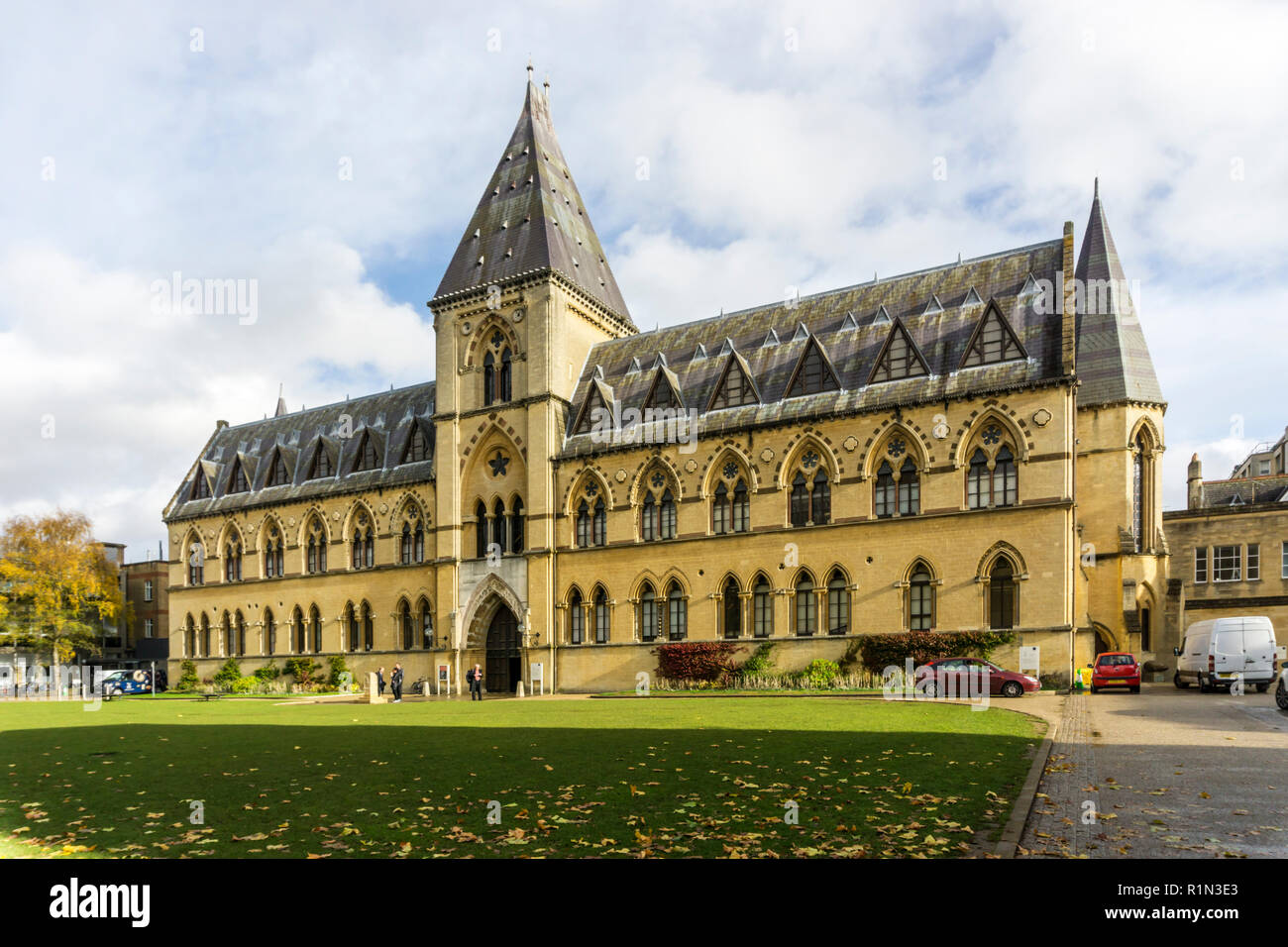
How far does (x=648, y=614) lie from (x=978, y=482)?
14.5 metres

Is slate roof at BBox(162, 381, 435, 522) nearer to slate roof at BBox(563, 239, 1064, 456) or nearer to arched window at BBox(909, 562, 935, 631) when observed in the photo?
slate roof at BBox(563, 239, 1064, 456)

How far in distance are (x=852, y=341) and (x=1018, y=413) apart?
24.9 feet

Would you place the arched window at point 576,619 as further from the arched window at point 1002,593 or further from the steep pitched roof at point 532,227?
the arched window at point 1002,593

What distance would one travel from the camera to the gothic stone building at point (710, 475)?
32562mm

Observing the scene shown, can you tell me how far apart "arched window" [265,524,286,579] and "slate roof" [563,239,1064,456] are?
20.8 m

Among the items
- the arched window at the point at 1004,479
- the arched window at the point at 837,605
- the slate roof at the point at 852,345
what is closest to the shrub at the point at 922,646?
the arched window at the point at 837,605

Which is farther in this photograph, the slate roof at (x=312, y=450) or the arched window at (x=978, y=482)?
the slate roof at (x=312, y=450)

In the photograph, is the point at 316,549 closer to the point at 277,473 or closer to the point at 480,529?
the point at 277,473

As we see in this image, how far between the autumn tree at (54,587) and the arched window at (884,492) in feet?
190

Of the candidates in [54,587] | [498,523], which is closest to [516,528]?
[498,523]

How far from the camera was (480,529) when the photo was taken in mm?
43969

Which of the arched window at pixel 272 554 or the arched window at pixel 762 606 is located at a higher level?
the arched window at pixel 272 554

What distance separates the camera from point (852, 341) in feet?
121

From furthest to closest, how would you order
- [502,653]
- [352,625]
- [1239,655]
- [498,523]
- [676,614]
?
1. [352,625]
2. [498,523]
3. [502,653]
4. [676,614]
5. [1239,655]
